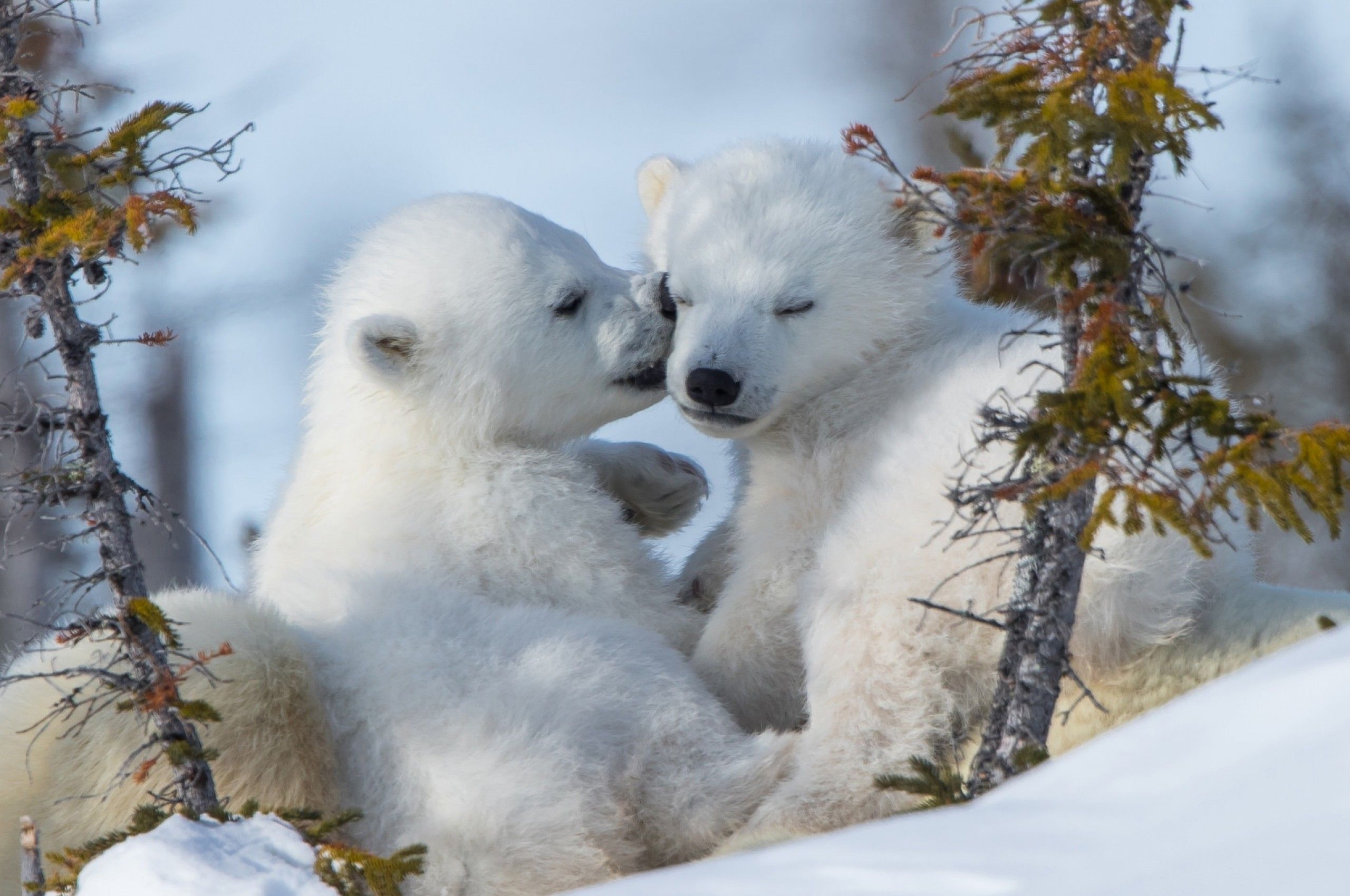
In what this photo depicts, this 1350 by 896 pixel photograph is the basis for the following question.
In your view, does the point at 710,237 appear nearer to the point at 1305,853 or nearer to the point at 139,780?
the point at 139,780

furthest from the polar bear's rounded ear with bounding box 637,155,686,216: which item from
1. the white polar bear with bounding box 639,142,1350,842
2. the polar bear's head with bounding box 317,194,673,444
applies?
the polar bear's head with bounding box 317,194,673,444

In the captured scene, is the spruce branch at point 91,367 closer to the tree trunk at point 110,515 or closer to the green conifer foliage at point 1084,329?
the tree trunk at point 110,515

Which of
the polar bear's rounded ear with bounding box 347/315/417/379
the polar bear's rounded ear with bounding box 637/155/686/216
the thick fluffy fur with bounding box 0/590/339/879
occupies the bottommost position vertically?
the thick fluffy fur with bounding box 0/590/339/879

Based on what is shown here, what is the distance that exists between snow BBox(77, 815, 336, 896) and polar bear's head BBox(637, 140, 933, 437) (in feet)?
5.87

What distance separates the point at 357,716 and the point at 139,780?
0.63 meters

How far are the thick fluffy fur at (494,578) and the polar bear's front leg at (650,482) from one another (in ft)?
0.10

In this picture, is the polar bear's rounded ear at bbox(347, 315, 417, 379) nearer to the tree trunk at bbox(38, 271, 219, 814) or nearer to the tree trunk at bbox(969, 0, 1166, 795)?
the tree trunk at bbox(38, 271, 219, 814)

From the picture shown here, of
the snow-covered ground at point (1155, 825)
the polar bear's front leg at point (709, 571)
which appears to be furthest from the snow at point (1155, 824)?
the polar bear's front leg at point (709, 571)

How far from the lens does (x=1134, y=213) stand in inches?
99.2

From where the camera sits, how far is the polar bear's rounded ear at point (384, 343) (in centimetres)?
403

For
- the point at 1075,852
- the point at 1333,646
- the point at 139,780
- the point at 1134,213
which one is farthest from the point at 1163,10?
the point at 139,780

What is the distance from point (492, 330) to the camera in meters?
4.19

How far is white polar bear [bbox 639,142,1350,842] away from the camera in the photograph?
3.10 meters

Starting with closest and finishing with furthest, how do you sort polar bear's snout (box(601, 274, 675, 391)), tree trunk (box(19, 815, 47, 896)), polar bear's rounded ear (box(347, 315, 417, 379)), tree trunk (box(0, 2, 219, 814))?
tree trunk (box(19, 815, 47, 896))
tree trunk (box(0, 2, 219, 814))
polar bear's rounded ear (box(347, 315, 417, 379))
polar bear's snout (box(601, 274, 675, 391))
